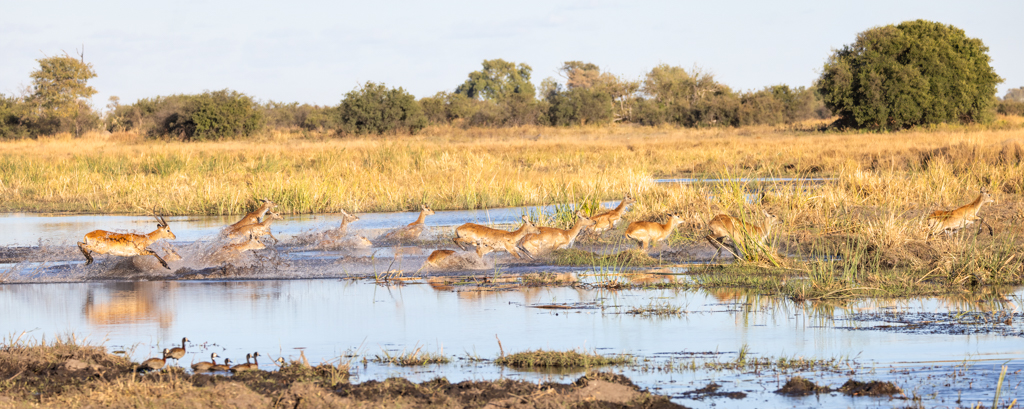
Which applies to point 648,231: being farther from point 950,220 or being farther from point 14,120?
point 14,120

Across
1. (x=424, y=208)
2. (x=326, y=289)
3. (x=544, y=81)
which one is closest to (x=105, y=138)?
(x=424, y=208)

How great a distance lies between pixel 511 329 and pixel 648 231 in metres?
5.49

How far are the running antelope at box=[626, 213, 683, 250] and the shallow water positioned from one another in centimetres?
297

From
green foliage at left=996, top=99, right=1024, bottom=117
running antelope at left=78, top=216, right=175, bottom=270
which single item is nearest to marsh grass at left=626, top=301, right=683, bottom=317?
running antelope at left=78, top=216, right=175, bottom=270

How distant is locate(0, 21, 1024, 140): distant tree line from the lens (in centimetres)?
5088

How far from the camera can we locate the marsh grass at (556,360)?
19.5 feet

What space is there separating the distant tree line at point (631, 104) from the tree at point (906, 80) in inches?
2.7

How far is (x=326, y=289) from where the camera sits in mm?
9961

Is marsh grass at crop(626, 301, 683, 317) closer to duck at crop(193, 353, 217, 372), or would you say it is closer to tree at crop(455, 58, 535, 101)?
duck at crop(193, 353, 217, 372)

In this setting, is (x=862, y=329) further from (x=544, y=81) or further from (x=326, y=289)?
(x=544, y=81)

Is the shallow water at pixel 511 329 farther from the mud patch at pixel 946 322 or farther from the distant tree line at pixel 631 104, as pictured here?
the distant tree line at pixel 631 104

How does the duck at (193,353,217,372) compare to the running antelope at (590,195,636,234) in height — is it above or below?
below

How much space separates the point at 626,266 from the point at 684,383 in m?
5.94

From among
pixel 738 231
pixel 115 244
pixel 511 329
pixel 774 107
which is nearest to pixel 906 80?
pixel 774 107
